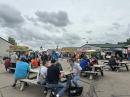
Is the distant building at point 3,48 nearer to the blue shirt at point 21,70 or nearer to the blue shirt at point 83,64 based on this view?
the blue shirt at point 83,64

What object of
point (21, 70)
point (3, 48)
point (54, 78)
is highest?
point (3, 48)

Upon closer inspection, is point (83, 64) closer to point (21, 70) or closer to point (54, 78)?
point (21, 70)

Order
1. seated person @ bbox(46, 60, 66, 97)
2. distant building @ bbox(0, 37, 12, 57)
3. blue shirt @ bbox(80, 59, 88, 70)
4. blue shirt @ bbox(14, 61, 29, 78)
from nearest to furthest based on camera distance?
1. seated person @ bbox(46, 60, 66, 97)
2. blue shirt @ bbox(14, 61, 29, 78)
3. blue shirt @ bbox(80, 59, 88, 70)
4. distant building @ bbox(0, 37, 12, 57)

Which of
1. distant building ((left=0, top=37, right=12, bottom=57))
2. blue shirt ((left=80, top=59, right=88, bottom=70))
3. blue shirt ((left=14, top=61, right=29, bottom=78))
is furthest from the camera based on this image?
distant building ((left=0, top=37, right=12, bottom=57))

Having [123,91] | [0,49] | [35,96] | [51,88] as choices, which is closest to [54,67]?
[51,88]

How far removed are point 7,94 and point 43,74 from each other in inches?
72.4

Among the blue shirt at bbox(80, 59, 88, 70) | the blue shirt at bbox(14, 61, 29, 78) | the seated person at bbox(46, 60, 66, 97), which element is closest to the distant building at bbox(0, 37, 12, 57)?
the blue shirt at bbox(80, 59, 88, 70)

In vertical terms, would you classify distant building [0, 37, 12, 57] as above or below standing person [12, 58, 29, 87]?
above

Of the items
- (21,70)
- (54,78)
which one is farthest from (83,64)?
(54,78)

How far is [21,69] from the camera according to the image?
39.9 ft

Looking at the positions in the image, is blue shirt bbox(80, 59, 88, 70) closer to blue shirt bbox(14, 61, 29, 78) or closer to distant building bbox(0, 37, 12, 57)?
blue shirt bbox(14, 61, 29, 78)

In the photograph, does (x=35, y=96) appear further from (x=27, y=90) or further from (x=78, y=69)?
(x=78, y=69)

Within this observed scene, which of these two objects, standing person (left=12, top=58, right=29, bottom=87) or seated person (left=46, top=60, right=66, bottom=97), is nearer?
seated person (left=46, top=60, right=66, bottom=97)

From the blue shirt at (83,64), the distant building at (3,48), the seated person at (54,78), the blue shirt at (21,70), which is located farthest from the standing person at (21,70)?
the distant building at (3,48)
